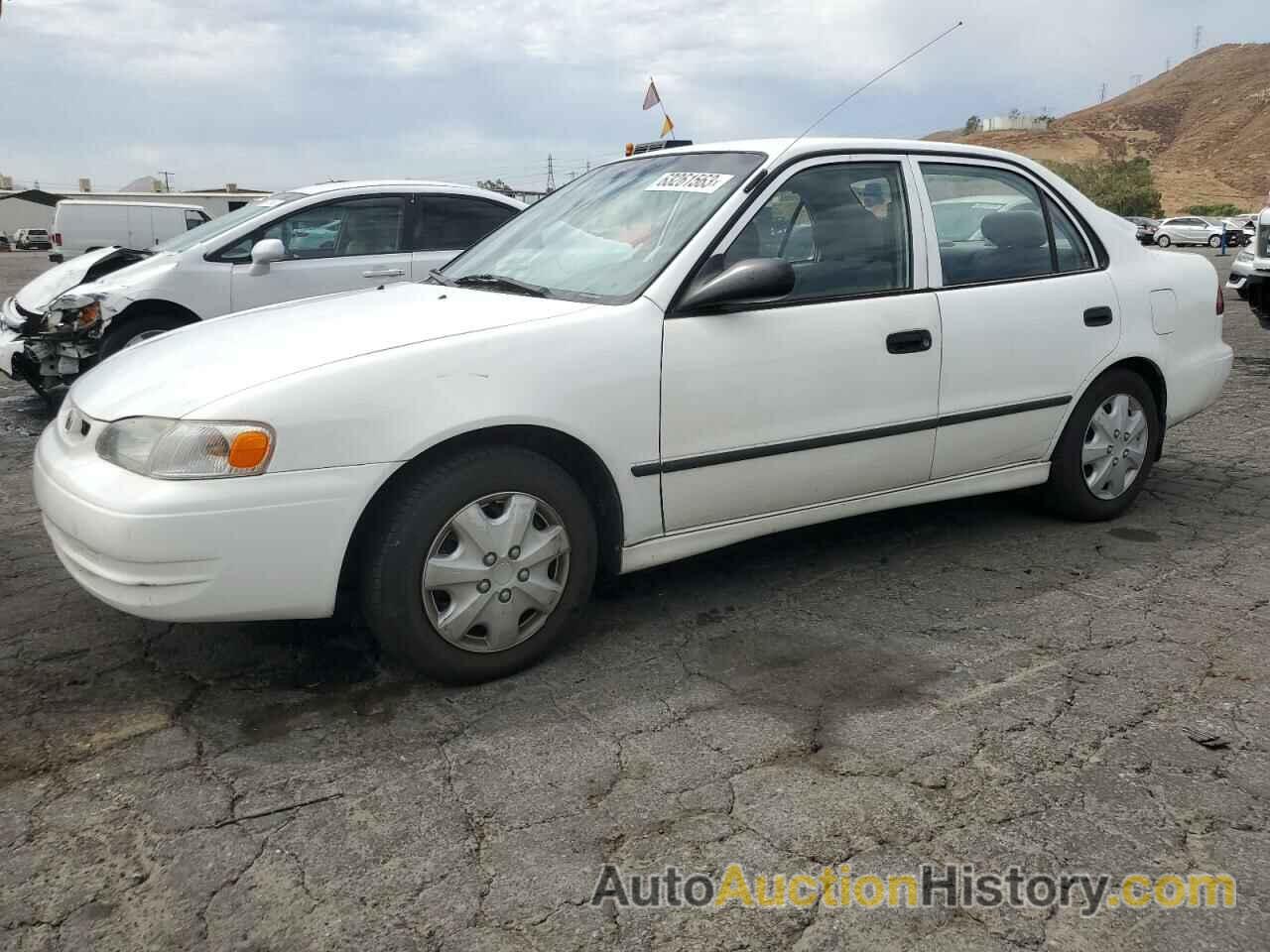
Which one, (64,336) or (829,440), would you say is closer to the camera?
(829,440)

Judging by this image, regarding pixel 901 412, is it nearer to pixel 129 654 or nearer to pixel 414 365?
pixel 414 365

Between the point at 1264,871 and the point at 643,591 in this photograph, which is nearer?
the point at 1264,871

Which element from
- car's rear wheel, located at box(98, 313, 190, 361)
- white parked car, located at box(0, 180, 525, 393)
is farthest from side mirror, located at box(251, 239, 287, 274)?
car's rear wheel, located at box(98, 313, 190, 361)

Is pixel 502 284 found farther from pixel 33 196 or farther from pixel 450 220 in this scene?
pixel 33 196

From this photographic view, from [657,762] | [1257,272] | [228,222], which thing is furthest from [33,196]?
[657,762]

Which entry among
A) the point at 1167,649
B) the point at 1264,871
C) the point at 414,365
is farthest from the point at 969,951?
the point at 414,365

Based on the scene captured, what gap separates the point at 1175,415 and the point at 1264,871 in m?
2.94

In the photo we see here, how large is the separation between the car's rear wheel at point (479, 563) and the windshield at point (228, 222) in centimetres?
505

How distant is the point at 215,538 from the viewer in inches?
106

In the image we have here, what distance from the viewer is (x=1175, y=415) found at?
476cm

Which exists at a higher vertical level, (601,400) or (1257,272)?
(1257,272)

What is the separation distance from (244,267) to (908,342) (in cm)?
500

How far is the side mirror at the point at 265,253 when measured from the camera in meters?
6.79

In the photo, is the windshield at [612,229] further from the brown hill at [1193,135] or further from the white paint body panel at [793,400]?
the brown hill at [1193,135]
